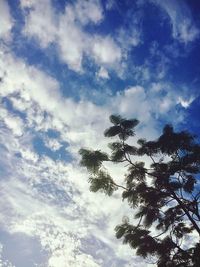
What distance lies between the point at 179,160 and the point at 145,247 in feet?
11.0

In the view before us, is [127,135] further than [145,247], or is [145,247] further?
[127,135]

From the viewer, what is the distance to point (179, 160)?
11266 mm

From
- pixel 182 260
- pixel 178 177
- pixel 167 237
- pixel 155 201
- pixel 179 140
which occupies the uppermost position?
pixel 179 140

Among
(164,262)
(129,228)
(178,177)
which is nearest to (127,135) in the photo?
(178,177)

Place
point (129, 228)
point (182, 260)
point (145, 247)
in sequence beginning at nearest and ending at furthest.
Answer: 1. point (182, 260)
2. point (145, 247)
3. point (129, 228)

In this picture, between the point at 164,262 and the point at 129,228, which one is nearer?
the point at 164,262

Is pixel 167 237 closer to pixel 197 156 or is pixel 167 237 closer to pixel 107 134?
pixel 197 156

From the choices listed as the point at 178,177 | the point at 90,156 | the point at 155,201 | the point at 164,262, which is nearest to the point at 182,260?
the point at 164,262

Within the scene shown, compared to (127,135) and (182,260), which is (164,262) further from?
(127,135)

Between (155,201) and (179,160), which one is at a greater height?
(179,160)

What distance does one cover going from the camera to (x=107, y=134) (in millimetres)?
11891

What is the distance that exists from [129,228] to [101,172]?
2345mm

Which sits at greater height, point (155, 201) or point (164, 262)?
point (155, 201)

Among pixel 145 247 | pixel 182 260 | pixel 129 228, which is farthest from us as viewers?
pixel 129 228
